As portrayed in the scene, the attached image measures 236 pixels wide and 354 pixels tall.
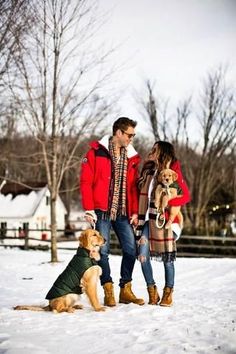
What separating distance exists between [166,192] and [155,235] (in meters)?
0.53

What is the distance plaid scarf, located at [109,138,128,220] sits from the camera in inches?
197

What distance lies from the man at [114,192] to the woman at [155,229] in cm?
13

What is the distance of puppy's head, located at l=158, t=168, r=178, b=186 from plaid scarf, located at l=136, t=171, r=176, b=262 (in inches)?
8.4

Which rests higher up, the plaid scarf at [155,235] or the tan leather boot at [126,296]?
the plaid scarf at [155,235]

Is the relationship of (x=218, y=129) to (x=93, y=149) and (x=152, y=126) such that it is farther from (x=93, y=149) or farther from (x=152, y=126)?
(x=93, y=149)

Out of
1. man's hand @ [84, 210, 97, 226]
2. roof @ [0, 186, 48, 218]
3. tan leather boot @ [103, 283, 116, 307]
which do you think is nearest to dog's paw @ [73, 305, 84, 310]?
tan leather boot @ [103, 283, 116, 307]

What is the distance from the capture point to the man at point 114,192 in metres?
4.92

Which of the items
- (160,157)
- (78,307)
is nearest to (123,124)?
(160,157)

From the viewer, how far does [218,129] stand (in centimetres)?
2095

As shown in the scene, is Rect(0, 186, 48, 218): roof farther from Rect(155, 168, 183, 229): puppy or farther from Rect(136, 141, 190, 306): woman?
Rect(155, 168, 183, 229): puppy

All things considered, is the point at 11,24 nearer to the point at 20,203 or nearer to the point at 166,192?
the point at 166,192

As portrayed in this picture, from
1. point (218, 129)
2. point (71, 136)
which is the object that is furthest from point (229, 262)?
point (218, 129)

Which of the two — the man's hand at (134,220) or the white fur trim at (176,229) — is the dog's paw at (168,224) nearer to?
the white fur trim at (176,229)

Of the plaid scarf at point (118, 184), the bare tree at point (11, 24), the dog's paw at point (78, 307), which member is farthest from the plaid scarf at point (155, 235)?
the bare tree at point (11, 24)
